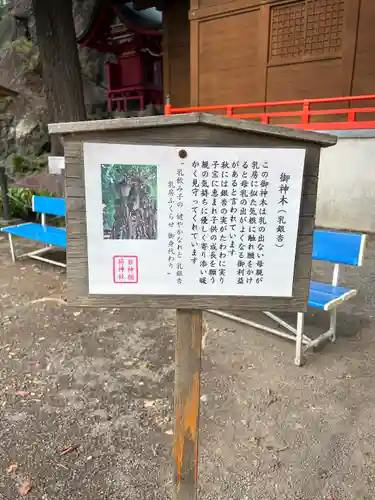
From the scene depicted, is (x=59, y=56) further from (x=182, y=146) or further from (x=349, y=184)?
(x=182, y=146)

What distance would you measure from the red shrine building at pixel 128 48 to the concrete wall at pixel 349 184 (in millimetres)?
9577

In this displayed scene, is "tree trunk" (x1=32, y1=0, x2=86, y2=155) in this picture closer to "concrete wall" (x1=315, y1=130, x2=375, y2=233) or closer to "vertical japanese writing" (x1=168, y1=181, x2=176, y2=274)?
"concrete wall" (x1=315, y1=130, x2=375, y2=233)

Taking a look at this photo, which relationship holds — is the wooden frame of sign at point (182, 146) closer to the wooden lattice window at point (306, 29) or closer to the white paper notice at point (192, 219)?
the white paper notice at point (192, 219)

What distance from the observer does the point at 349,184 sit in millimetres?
7508

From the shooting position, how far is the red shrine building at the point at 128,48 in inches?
568

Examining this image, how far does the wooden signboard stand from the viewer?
4.55 ft

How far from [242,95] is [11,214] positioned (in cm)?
572

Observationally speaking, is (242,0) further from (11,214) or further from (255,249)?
(255,249)

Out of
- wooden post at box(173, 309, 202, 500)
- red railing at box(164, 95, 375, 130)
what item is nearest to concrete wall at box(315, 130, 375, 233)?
red railing at box(164, 95, 375, 130)

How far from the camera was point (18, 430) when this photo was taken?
2498 mm

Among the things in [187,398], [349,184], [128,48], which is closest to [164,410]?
[187,398]

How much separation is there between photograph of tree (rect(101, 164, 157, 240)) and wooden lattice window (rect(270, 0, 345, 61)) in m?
7.95

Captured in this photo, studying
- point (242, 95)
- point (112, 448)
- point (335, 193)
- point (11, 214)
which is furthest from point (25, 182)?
point (112, 448)

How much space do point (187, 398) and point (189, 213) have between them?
0.74m
